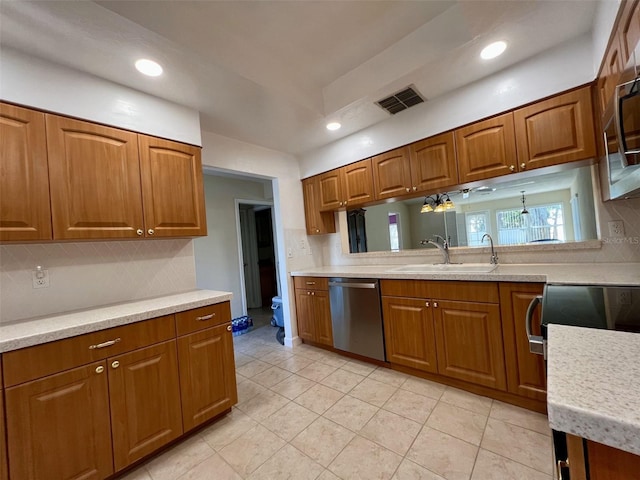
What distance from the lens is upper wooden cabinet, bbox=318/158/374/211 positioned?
278cm

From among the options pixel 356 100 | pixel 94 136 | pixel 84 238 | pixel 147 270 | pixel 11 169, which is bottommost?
pixel 147 270

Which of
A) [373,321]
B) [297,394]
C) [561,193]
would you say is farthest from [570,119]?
[297,394]

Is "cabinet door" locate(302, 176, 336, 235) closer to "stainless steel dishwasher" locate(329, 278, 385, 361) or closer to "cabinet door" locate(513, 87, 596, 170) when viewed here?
"stainless steel dishwasher" locate(329, 278, 385, 361)

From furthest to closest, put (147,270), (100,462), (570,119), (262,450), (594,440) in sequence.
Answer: (147,270) → (570,119) → (262,450) → (100,462) → (594,440)

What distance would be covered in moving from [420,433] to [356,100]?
235 cm

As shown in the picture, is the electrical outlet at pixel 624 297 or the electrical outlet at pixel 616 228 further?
the electrical outlet at pixel 616 228

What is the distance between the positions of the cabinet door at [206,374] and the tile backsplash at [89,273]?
0.64m

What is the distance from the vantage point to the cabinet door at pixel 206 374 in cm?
167

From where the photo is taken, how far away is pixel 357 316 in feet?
8.46

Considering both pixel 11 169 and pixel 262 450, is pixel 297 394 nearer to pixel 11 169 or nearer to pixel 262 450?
pixel 262 450

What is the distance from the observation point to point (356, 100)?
2.13 meters

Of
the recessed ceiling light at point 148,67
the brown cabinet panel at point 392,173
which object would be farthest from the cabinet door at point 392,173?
the recessed ceiling light at point 148,67

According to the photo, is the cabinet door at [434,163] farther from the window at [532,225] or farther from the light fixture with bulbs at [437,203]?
the window at [532,225]

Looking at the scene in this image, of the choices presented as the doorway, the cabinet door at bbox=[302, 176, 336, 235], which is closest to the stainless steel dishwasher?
the cabinet door at bbox=[302, 176, 336, 235]
